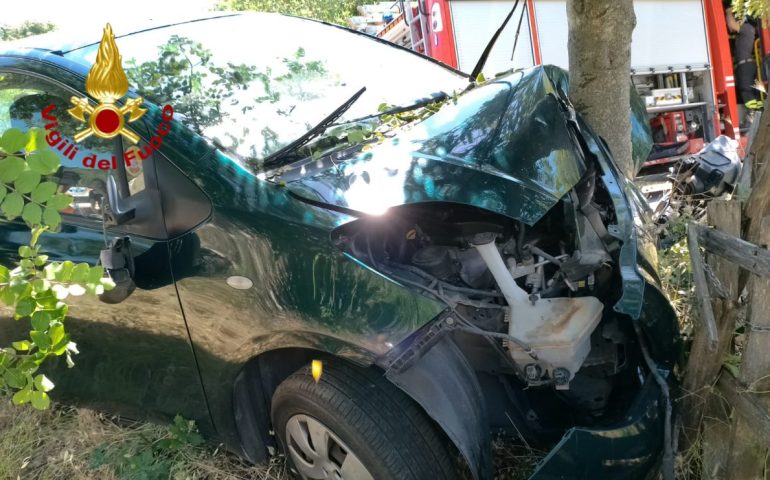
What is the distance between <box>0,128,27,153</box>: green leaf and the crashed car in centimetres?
56

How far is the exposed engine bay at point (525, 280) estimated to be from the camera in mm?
2020

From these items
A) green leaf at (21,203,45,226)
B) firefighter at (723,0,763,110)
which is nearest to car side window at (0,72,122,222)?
green leaf at (21,203,45,226)

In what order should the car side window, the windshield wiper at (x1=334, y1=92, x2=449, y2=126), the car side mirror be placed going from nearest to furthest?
the car side mirror, the car side window, the windshield wiper at (x1=334, y1=92, x2=449, y2=126)

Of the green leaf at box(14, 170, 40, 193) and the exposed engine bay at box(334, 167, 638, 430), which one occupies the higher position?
the green leaf at box(14, 170, 40, 193)

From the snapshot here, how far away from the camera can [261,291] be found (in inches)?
79.0

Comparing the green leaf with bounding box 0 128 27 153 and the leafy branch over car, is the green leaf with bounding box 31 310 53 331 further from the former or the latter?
the green leaf with bounding box 0 128 27 153

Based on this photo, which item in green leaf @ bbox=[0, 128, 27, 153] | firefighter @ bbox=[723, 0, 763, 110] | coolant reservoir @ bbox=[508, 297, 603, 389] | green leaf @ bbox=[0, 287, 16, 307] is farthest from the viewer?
firefighter @ bbox=[723, 0, 763, 110]

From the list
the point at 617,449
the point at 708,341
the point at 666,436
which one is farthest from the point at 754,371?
the point at 617,449

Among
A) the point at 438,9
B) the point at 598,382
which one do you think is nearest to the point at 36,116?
the point at 598,382

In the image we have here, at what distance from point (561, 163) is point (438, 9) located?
506cm

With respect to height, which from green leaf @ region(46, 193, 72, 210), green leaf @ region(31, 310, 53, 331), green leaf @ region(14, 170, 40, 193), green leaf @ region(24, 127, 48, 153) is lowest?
green leaf @ region(31, 310, 53, 331)

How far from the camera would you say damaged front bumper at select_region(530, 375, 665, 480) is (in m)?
1.84

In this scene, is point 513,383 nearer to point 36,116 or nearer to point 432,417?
point 432,417

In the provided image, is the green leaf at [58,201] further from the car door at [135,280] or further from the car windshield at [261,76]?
the car windshield at [261,76]
